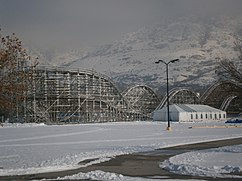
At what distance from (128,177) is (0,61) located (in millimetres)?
6675

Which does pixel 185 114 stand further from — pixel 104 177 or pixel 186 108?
pixel 104 177

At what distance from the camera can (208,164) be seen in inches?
626

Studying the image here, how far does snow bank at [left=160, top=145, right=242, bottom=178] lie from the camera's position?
14.2 meters

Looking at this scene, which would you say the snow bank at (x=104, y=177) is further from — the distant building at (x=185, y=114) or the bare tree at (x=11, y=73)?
the distant building at (x=185, y=114)

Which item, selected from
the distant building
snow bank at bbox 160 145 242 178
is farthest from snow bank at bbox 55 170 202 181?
the distant building

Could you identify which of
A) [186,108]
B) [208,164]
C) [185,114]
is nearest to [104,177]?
[208,164]

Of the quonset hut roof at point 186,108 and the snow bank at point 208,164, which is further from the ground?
the quonset hut roof at point 186,108

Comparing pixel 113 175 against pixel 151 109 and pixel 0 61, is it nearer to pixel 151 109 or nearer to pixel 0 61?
pixel 0 61

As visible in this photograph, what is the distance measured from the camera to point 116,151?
22438 mm

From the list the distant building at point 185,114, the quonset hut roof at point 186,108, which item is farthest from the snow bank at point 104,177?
the quonset hut roof at point 186,108

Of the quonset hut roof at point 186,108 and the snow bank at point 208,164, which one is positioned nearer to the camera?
the snow bank at point 208,164

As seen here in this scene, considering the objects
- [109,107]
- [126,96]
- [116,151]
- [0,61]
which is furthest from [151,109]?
[0,61]

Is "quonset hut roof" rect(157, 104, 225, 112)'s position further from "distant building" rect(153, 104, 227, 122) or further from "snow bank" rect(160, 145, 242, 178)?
"snow bank" rect(160, 145, 242, 178)

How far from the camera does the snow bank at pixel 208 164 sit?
46.5ft
